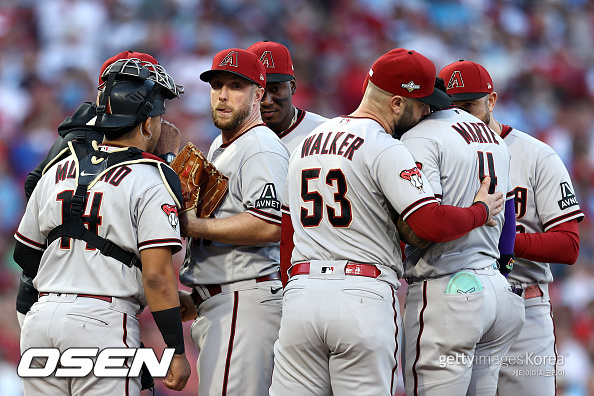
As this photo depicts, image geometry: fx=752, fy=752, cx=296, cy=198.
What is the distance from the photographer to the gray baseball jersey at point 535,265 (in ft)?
14.3

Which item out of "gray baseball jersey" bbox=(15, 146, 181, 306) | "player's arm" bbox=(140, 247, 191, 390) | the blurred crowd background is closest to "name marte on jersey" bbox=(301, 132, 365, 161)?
"gray baseball jersey" bbox=(15, 146, 181, 306)

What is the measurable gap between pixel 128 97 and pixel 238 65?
86cm

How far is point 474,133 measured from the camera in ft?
12.3

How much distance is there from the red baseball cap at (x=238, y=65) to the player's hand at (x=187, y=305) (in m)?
1.23

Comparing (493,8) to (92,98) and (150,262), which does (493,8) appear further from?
(150,262)

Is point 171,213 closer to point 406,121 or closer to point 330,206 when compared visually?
point 330,206

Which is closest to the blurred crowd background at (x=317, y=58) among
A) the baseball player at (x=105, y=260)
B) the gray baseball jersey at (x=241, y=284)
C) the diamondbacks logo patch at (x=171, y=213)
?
the gray baseball jersey at (x=241, y=284)

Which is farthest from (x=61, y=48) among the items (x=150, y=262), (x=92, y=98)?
(x=150, y=262)

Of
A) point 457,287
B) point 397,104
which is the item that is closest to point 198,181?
point 397,104

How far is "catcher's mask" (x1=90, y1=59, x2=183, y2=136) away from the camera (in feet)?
11.4

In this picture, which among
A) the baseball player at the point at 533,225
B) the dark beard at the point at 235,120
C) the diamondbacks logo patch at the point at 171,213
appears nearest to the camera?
the diamondbacks logo patch at the point at 171,213

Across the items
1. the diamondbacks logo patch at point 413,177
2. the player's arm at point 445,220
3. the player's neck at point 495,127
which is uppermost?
the player's neck at point 495,127

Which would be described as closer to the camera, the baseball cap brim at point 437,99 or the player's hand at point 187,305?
the baseball cap brim at point 437,99

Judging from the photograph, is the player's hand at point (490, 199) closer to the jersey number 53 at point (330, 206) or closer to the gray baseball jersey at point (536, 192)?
the jersey number 53 at point (330, 206)
